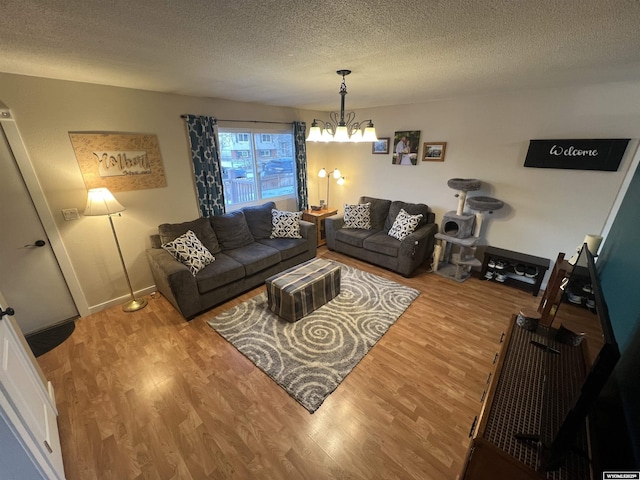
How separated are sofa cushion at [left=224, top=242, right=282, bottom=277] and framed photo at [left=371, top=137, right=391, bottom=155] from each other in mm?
2495

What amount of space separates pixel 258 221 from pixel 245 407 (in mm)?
2501

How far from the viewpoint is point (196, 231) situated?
319 centimetres

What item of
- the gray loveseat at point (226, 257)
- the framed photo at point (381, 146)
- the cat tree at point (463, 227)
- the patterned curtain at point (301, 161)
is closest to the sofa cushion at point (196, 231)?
the gray loveseat at point (226, 257)

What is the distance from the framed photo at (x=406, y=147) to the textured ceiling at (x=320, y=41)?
4.64 ft

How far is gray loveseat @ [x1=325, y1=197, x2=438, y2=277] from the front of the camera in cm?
348

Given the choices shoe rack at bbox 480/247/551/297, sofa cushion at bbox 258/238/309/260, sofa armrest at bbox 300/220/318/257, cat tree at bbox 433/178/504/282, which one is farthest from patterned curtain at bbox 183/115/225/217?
shoe rack at bbox 480/247/551/297

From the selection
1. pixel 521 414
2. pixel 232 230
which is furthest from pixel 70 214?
pixel 521 414

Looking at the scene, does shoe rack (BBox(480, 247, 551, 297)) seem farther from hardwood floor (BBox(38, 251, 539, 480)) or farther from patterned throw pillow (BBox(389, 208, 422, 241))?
patterned throw pillow (BBox(389, 208, 422, 241))

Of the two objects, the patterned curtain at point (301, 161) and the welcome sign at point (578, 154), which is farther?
the patterned curtain at point (301, 161)

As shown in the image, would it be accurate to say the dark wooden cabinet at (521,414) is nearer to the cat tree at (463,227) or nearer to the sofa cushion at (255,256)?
the cat tree at (463,227)

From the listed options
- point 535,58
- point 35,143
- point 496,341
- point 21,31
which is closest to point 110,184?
point 35,143

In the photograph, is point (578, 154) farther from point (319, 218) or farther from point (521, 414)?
point (319, 218)

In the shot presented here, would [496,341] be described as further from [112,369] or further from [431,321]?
[112,369]

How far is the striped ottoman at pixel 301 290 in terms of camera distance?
8.53 feet
